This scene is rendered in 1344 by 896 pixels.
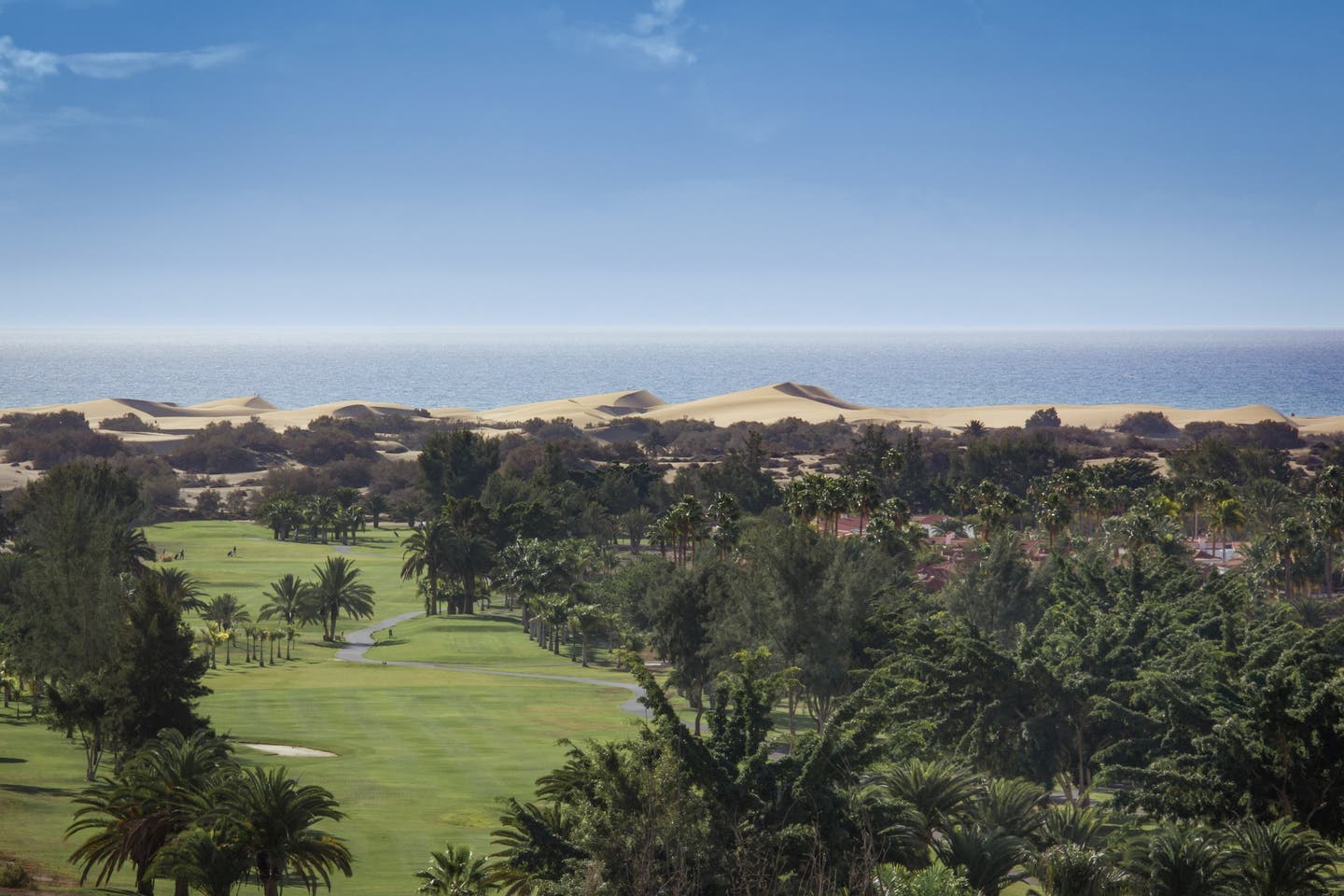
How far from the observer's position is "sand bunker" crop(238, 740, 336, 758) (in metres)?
50.0

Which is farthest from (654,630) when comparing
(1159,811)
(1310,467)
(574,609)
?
(1310,467)

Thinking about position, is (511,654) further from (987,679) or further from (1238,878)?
(1238,878)

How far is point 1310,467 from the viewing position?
6535 inches

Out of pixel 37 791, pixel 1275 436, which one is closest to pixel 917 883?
pixel 37 791

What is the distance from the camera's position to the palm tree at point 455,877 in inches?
1017

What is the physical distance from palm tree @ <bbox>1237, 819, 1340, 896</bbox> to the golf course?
17739 mm

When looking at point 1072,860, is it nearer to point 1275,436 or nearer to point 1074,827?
point 1074,827

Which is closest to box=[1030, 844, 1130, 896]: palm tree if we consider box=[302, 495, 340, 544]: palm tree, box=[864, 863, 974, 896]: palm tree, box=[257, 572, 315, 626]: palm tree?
box=[864, 863, 974, 896]: palm tree

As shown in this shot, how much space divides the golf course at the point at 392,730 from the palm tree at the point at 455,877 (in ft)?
15.1

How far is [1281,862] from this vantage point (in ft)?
85.0

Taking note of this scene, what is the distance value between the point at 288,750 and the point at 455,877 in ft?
89.1

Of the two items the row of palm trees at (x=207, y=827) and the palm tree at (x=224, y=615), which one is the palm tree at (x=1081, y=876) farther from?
the palm tree at (x=224, y=615)

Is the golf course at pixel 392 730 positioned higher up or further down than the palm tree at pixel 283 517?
higher up

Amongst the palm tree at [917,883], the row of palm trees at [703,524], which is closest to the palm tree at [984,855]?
the palm tree at [917,883]
